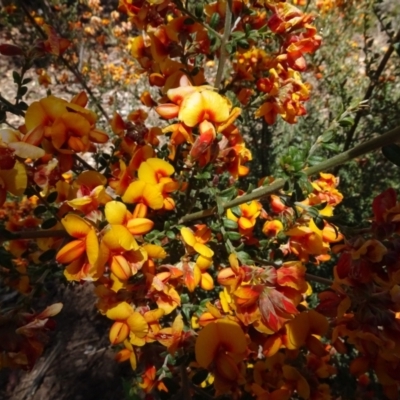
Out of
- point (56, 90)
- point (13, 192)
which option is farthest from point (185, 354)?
point (56, 90)

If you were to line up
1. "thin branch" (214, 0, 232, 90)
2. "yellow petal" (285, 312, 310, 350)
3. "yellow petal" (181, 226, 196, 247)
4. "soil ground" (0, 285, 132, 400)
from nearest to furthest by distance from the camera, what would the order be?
"yellow petal" (285, 312, 310, 350), "yellow petal" (181, 226, 196, 247), "thin branch" (214, 0, 232, 90), "soil ground" (0, 285, 132, 400)

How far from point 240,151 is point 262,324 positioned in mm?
535

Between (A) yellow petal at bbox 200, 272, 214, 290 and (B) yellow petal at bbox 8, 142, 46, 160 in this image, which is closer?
(B) yellow petal at bbox 8, 142, 46, 160

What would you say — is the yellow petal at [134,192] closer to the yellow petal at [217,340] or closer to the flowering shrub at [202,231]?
the flowering shrub at [202,231]

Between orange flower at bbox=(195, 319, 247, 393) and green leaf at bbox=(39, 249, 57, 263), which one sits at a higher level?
green leaf at bbox=(39, 249, 57, 263)

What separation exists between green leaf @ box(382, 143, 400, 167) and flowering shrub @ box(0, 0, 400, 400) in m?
0.04

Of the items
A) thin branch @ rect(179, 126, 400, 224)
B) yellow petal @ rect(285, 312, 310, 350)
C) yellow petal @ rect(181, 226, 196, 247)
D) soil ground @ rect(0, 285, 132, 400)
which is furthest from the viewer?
soil ground @ rect(0, 285, 132, 400)

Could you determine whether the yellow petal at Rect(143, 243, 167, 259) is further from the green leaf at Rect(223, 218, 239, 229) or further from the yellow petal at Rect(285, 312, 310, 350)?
the yellow petal at Rect(285, 312, 310, 350)

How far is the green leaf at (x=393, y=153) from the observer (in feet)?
2.53

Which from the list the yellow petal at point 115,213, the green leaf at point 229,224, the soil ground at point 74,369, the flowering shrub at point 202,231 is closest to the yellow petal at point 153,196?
the flowering shrub at point 202,231

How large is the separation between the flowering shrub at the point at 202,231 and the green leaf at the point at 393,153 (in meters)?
0.04

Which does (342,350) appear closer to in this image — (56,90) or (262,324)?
(262,324)

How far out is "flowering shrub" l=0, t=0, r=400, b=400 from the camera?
0.88 meters

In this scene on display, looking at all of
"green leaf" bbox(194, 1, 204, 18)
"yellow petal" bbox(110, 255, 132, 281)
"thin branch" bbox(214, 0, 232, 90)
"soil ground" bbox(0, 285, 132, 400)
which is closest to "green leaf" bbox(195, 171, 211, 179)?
"thin branch" bbox(214, 0, 232, 90)
